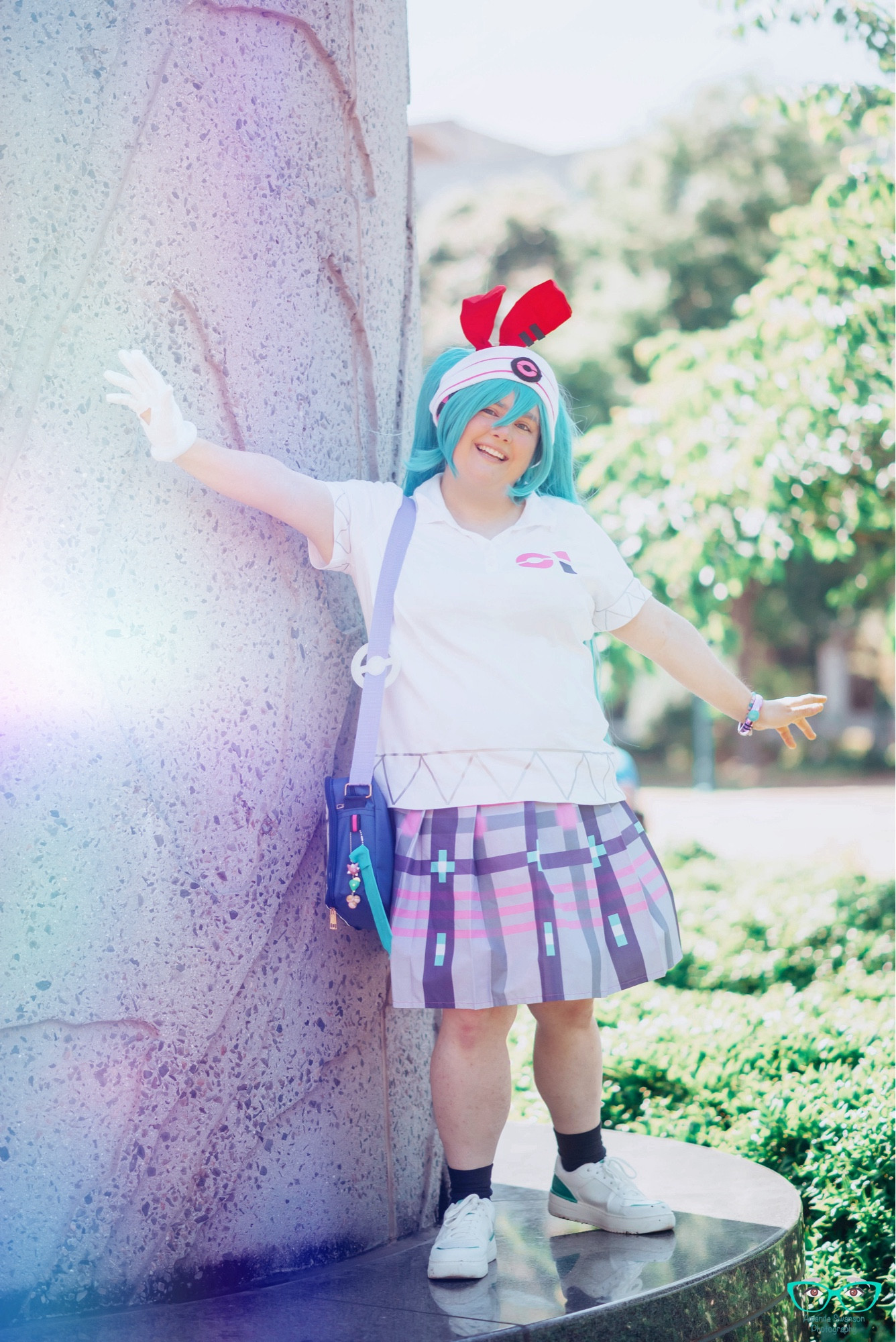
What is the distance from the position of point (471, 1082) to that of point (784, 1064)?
67.8 inches

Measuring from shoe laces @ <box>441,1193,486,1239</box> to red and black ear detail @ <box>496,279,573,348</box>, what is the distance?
160 centimetres

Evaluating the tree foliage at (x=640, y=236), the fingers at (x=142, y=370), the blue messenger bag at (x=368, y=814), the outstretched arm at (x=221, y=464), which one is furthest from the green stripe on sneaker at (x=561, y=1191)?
the tree foliage at (x=640, y=236)

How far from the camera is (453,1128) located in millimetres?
2443

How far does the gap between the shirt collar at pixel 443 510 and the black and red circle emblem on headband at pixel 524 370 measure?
227mm

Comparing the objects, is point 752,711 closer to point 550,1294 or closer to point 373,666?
point 373,666

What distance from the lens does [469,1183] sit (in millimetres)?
2439

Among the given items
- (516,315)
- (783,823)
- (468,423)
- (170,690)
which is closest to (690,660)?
(468,423)

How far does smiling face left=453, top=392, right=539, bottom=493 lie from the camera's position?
256cm

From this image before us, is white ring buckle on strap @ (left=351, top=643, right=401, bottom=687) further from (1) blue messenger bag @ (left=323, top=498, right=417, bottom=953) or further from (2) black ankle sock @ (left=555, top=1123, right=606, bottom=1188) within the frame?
(2) black ankle sock @ (left=555, top=1123, right=606, bottom=1188)

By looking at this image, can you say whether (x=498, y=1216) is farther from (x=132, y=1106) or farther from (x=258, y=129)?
(x=258, y=129)

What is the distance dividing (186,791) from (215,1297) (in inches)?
33.7

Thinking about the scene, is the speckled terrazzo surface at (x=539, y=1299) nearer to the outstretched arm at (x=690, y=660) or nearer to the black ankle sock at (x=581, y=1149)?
the black ankle sock at (x=581, y=1149)

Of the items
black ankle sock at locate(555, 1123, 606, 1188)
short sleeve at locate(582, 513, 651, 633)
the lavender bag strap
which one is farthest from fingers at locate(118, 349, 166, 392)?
black ankle sock at locate(555, 1123, 606, 1188)

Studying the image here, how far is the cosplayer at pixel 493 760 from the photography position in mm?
2363
